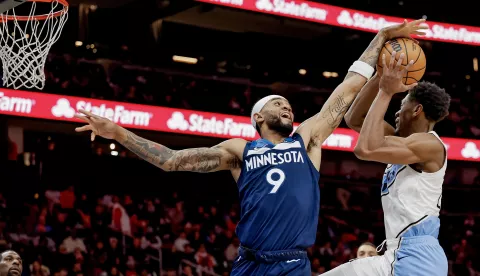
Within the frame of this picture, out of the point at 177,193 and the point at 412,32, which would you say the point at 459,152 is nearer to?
the point at 177,193

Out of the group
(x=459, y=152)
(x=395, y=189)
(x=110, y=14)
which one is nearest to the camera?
(x=395, y=189)

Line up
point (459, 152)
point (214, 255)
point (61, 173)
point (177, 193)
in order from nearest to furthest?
point (214, 255) → point (61, 173) → point (177, 193) → point (459, 152)

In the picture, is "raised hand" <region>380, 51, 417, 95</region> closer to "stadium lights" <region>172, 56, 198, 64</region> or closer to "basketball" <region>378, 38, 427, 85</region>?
"basketball" <region>378, 38, 427, 85</region>

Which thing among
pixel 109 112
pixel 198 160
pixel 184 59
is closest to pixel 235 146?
pixel 198 160

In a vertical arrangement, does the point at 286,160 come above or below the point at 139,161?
above

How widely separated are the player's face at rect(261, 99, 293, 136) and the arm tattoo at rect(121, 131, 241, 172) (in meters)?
0.31

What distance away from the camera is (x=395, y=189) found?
470 cm

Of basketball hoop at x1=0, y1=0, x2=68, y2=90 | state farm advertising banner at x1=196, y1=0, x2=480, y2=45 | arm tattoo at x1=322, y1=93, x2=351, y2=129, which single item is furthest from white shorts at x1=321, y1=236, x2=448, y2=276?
state farm advertising banner at x1=196, y1=0, x2=480, y2=45

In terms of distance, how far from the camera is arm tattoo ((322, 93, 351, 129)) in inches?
189

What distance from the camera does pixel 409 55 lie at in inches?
185

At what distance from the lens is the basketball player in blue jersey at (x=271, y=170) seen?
428cm

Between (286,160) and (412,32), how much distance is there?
128 centimetres

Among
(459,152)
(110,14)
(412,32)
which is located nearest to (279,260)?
(412,32)

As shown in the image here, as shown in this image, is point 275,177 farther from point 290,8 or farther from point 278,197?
point 290,8
